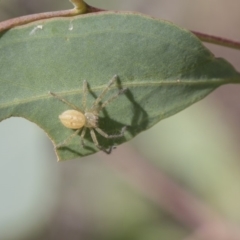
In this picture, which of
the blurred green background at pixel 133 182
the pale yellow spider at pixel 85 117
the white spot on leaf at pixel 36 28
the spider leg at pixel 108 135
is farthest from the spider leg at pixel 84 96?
the blurred green background at pixel 133 182

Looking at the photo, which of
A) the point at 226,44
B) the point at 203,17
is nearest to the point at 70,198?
the point at 203,17

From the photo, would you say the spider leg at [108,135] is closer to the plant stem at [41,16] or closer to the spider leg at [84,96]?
the spider leg at [84,96]

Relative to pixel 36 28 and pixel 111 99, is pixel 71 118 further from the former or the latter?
pixel 36 28

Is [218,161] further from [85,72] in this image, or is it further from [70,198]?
[85,72]

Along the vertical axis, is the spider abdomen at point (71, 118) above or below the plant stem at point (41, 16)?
below

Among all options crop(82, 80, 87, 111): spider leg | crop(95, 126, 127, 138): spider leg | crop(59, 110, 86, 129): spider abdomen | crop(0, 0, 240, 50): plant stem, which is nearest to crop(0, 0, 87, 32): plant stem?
crop(0, 0, 240, 50): plant stem

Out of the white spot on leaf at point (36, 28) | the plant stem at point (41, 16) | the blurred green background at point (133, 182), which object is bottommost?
the blurred green background at point (133, 182)

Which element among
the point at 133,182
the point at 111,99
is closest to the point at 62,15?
the point at 111,99
